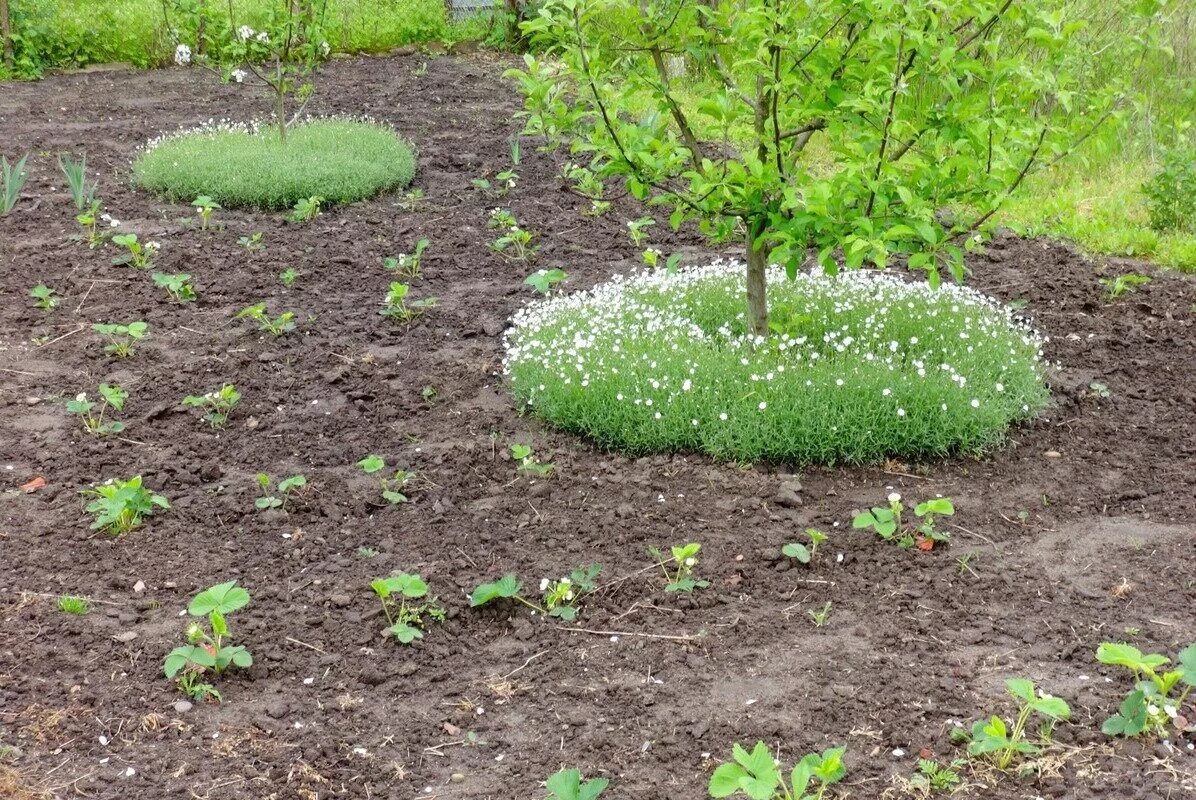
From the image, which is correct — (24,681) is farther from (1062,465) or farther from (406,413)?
(1062,465)

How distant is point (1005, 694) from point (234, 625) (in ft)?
7.65

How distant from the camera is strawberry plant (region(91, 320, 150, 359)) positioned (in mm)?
5574

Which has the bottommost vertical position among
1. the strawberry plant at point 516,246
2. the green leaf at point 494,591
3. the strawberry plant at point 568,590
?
the strawberry plant at point 568,590

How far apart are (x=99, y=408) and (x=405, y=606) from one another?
7.61ft

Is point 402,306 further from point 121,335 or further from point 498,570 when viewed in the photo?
point 498,570

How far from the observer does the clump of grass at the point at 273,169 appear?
774 cm

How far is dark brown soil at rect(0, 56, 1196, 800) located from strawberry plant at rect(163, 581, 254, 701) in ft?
0.22

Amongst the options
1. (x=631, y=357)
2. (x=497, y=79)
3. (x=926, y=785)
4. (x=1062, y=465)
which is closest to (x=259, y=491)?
(x=631, y=357)

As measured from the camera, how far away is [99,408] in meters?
5.06

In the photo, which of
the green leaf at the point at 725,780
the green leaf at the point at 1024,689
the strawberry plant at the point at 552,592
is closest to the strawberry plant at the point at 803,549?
the strawberry plant at the point at 552,592

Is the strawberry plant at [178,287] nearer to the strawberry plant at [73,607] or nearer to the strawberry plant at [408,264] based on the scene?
the strawberry plant at [408,264]

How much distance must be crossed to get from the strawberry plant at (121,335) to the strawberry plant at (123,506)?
1.54 metres

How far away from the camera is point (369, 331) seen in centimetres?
590

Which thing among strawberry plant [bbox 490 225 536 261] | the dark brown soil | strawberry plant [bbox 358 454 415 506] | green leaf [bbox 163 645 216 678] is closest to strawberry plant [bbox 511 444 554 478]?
the dark brown soil
